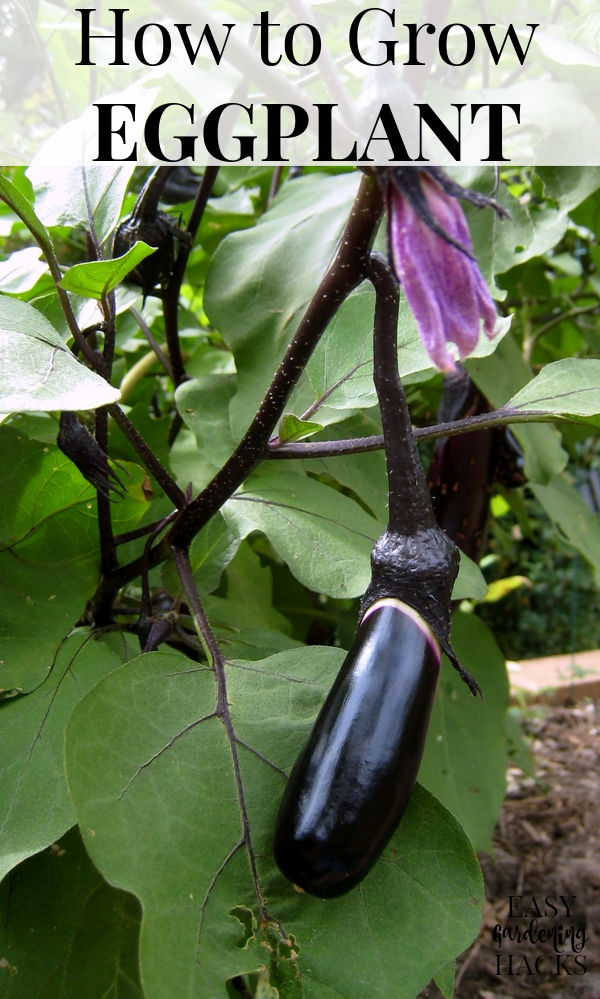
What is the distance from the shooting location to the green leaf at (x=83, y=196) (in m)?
0.42

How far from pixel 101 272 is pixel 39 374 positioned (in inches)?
4.3

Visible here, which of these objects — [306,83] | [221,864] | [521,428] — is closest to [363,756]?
[221,864]

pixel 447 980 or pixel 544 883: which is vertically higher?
pixel 447 980

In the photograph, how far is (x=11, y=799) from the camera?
387mm

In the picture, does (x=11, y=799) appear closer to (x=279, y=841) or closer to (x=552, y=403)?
(x=279, y=841)

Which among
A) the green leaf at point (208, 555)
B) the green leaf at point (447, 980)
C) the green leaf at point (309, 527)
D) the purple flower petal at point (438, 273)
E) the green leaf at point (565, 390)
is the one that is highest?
the purple flower petal at point (438, 273)

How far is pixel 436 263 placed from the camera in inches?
8.5

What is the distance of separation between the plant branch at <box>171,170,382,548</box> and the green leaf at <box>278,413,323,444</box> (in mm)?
19

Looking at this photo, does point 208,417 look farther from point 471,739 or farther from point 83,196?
point 471,739

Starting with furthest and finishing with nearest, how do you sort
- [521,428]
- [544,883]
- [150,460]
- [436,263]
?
[544,883], [521,428], [150,460], [436,263]

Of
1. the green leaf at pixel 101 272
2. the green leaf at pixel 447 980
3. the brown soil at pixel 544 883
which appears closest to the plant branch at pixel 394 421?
the green leaf at pixel 101 272

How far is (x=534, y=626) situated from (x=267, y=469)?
267 centimetres

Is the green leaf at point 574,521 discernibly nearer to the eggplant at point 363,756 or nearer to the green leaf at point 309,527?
the green leaf at point 309,527

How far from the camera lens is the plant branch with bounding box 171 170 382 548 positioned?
10.6 inches
